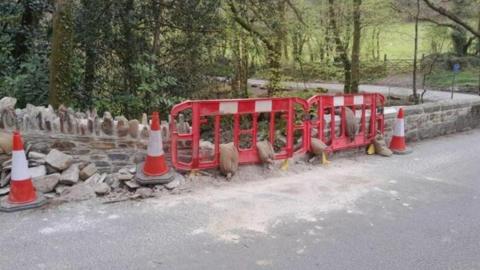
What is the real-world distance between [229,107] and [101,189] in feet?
5.76

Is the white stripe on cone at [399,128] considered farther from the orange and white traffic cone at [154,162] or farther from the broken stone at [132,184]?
the broken stone at [132,184]

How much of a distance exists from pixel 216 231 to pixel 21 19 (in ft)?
20.2

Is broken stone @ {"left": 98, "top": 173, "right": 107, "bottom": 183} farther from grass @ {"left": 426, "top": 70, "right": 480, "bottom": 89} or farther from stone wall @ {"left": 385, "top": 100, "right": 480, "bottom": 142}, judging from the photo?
grass @ {"left": 426, "top": 70, "right": 480, "bottom": 89}

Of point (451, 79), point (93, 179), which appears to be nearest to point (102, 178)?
point (93, 179)

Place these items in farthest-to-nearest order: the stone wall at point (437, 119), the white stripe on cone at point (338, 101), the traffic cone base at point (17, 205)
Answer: the stone wall at point (437, 119)
the white stripe on cone at point (338, 101)
the traffic cone base at point (17, 205)

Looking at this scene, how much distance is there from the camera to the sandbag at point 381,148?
6.70 metres

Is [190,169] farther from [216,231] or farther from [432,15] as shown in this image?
[432,15]

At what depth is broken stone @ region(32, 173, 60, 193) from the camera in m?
4.45

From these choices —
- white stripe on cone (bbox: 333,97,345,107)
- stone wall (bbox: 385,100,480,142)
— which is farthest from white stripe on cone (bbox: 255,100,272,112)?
stone wall (bbox: 385,100,480,142)

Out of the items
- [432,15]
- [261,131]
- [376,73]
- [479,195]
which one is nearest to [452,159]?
[479,195]

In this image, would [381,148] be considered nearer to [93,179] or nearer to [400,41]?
[93,179]

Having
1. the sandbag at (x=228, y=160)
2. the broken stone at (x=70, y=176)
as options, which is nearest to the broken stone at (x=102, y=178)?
the broken stone at (x=70, y=176)

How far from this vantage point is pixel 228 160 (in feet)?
16.8

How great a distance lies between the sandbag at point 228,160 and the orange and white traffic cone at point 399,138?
3.13m
